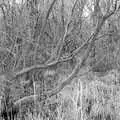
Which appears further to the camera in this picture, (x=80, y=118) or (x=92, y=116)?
(x=92, y=116)

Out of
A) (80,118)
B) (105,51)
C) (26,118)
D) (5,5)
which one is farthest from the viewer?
(105,51)

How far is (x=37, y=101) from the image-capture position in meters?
2.10

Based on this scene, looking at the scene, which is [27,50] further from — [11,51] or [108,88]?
[108,88]

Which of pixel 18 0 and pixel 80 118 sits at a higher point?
pixel 18 0

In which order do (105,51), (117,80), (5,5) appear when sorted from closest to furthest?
(5,5) < (117,80) < (105,51)

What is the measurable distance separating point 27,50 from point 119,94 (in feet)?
3.90

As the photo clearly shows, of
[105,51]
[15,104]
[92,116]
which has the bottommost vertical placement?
[92,116]

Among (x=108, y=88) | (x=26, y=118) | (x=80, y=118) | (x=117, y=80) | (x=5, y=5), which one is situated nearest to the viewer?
(x=80, y=118)

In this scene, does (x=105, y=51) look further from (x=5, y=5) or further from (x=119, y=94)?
(x=5, y=5)

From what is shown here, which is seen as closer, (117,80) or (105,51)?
(117,80)

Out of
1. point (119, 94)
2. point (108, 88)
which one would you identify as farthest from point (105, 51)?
point (119, 94)

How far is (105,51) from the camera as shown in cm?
356

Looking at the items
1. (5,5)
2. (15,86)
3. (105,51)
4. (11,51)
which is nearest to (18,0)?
(5,5)

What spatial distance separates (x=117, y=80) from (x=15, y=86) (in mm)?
1714
